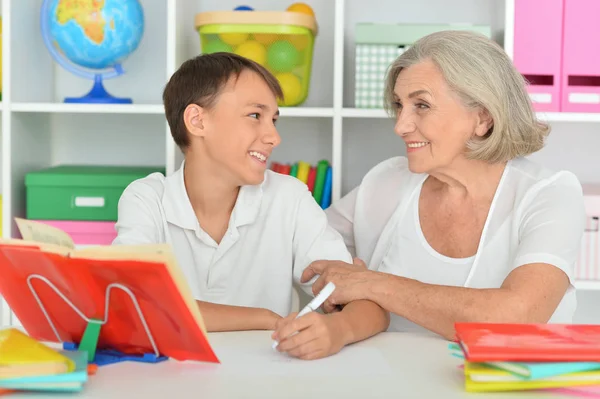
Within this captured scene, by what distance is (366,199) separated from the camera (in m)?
2.01

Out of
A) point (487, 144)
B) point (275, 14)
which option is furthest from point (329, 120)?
point (487, 144)

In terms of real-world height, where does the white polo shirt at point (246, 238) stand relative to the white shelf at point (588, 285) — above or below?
above

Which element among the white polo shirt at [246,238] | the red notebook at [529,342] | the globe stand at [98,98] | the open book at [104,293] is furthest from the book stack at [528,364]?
the globe stand at [98,98]

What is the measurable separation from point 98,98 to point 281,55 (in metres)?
0.56

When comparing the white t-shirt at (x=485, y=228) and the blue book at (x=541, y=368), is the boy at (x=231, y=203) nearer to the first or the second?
the white t-shirt at (x=485, y=228)

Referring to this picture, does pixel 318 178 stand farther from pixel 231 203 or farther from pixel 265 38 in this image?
pixel 231 203

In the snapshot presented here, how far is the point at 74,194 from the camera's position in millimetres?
2402

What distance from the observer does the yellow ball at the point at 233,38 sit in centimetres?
230

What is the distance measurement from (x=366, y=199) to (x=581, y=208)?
1.63 feet

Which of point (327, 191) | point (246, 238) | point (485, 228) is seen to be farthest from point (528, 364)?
point (327, 191)

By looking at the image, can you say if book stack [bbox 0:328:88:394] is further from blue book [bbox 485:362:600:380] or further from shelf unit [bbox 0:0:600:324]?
shelf unit [bbox 0:0:600:324]

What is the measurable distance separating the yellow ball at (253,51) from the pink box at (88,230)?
613 mm

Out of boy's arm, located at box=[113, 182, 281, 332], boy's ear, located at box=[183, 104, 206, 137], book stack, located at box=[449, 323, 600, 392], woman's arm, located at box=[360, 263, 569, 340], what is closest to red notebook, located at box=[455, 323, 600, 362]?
book stack, located at box=[449, 323, 600, 392]

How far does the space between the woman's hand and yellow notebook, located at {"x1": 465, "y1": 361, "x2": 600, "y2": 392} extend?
52 cm
